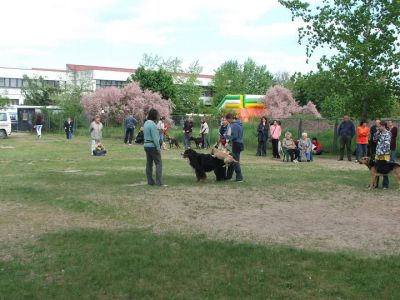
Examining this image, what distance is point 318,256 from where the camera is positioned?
19.7 ft

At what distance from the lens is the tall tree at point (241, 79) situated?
87188 millimetres

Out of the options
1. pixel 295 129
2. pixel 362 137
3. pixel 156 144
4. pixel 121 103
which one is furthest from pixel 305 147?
pixel 121 103

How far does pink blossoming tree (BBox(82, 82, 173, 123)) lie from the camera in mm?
39094

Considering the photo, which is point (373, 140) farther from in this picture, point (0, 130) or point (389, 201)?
point (0, 130)

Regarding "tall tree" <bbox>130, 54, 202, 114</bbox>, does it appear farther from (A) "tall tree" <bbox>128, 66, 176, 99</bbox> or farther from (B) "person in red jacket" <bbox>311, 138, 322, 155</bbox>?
(B) "person in red jacket" <bbox>311, 138, 322, 155</bbox>

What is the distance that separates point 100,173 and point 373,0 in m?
14.4

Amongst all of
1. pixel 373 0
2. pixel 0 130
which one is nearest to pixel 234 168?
pixel 373 0

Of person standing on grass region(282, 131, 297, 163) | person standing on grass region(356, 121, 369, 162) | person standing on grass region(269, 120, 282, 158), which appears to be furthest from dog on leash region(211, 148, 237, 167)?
person standing on grass region(269, 120, 282, 158)

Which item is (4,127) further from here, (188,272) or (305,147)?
(188,272)

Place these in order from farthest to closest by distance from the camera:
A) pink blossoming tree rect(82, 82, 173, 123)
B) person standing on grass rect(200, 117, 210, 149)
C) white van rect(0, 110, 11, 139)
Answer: pink blossoming tree rect(82, 82, 173, 123) → white van rect(0, 110, 11, 139) → person standing on grass rect(200, 117, 210, 149)

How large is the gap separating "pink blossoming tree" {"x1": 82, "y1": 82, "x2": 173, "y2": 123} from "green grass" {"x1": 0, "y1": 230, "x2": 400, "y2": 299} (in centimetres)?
3278

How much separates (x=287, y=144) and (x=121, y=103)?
2256 cm

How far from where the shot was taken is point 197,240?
22.3 ft

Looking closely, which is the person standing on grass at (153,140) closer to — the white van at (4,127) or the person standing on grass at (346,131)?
the person standing on grass at (346,131)
